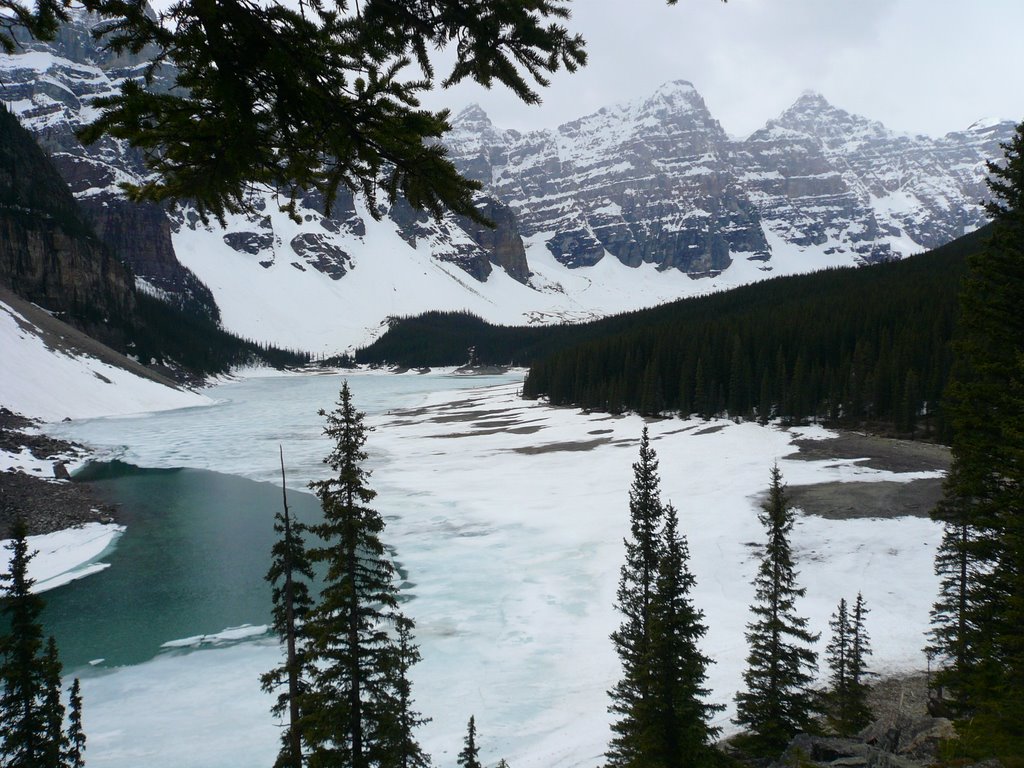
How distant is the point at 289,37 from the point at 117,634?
836 inches

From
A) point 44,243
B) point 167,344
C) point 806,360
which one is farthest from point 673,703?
point 167,344

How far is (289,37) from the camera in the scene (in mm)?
3680

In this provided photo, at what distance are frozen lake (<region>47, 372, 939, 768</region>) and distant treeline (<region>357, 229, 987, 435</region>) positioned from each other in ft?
58.6

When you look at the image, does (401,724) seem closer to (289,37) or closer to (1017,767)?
(1017,767)

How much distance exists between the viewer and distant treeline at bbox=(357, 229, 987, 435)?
56125 mm

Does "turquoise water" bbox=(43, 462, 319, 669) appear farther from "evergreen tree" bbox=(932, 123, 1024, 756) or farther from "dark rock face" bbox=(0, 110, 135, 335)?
"dark rock face" bbox=(0, 110, 135, 335)

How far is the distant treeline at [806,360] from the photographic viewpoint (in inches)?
2210

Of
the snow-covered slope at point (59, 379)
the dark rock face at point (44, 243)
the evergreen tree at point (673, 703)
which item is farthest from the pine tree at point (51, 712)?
the dark rock face at point (44, 243)

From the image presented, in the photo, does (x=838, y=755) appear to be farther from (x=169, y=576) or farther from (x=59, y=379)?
(x=59, y=379)

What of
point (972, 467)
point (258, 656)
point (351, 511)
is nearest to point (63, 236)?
point (258, 656)

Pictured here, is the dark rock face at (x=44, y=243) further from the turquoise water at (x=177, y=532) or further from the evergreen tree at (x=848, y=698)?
the evergreen tree at (x=848, y=698)

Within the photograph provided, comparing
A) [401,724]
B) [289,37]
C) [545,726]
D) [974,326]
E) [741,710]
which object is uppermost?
[289,37]

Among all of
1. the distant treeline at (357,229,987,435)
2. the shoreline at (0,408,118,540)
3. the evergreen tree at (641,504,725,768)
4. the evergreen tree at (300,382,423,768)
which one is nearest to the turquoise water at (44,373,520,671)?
the shoreline at (0,408,118,540)

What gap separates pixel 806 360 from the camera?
6456 centimetres
